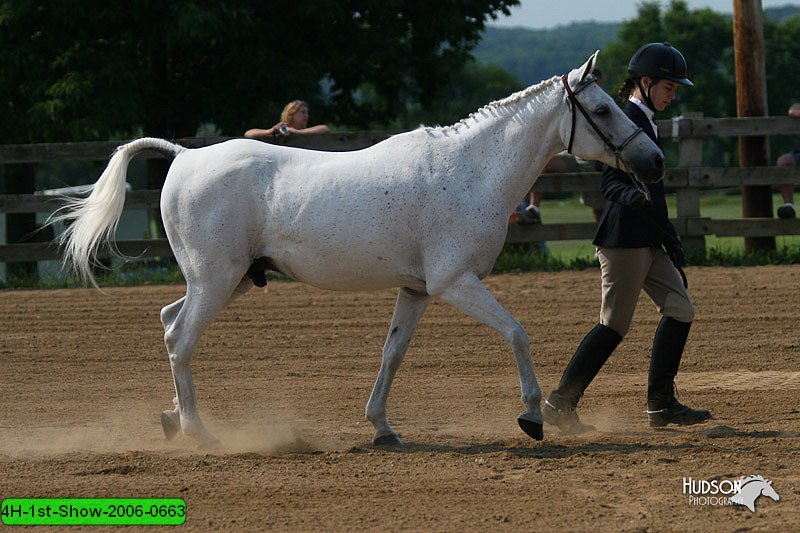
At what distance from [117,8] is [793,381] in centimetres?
1093

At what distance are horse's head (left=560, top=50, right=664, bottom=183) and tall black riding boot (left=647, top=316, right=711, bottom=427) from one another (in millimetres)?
1006

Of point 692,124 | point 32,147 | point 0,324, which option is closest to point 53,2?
point 32,147

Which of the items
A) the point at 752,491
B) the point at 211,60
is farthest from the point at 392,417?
the point at 211,60

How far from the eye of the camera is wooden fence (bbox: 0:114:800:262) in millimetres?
12828

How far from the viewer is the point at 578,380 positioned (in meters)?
6.46

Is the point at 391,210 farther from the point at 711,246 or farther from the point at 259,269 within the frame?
the point at 711,246

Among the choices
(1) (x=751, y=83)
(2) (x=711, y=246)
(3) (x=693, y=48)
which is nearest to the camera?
(1) (x=751, y=83)

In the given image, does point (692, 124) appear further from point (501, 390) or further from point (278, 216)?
point (278, 216)

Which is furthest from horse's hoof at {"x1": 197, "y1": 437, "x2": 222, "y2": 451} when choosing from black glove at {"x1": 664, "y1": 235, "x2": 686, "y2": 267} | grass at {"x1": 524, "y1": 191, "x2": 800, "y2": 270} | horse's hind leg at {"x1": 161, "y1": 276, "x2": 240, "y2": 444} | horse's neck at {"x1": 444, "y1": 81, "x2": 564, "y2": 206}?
grass at {"x1": 524, "y1": 191, "x2": 800, "y2": 270}

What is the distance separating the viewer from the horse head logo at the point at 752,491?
4.85 metres

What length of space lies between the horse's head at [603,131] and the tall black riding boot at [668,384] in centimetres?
101

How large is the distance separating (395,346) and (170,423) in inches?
52.0

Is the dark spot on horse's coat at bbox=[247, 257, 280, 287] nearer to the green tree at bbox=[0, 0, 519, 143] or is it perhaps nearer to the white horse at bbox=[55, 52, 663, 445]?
the white horse at bbox=[55, 52, 663, 445]

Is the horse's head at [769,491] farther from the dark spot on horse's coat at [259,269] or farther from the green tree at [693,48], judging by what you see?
the green tree at [693,48]
